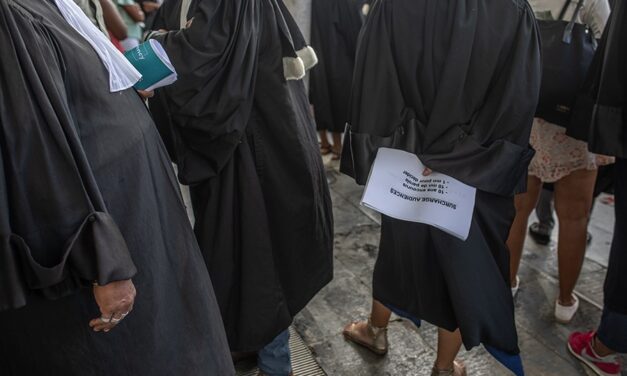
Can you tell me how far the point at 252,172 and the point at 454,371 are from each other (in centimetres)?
128

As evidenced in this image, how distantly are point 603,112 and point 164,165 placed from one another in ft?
5.41

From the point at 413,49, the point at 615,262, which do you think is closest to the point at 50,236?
the point at 413,49

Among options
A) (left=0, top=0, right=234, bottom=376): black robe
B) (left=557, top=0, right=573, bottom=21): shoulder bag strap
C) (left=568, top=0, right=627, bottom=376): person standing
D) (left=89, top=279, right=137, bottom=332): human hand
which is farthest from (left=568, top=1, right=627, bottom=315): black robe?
(left=89, top=279, right=137, bottom=332): human hand

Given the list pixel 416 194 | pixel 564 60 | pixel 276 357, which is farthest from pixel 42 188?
pixel 564 60

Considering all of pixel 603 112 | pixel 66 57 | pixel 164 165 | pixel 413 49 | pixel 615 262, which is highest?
pixel 66 57

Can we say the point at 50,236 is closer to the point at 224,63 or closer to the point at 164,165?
the point at 164,165

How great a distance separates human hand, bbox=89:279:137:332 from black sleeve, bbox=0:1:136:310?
5 cm

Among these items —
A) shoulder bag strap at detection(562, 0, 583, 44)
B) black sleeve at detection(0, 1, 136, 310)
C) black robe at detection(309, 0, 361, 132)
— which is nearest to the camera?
black sleeve at detection(0, 1, 136, 310)

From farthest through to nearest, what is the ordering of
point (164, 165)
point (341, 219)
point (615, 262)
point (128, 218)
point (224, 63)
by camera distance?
1. point (341, 219)
2. point (615, 262)
3. point (224, 63)
4. point (164, 165)
5. point (128, 218)

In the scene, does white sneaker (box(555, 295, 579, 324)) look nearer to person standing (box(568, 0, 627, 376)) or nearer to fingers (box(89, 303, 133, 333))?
person standing (box(568, 0, 627, 376))

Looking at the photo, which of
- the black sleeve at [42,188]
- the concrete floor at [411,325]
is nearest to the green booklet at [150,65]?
the black sleeve at [42,188]

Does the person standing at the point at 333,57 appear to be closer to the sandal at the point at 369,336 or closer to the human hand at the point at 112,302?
the sandal at the point at 369,336

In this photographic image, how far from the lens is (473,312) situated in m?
1.72

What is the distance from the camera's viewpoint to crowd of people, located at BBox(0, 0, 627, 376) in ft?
3.30
